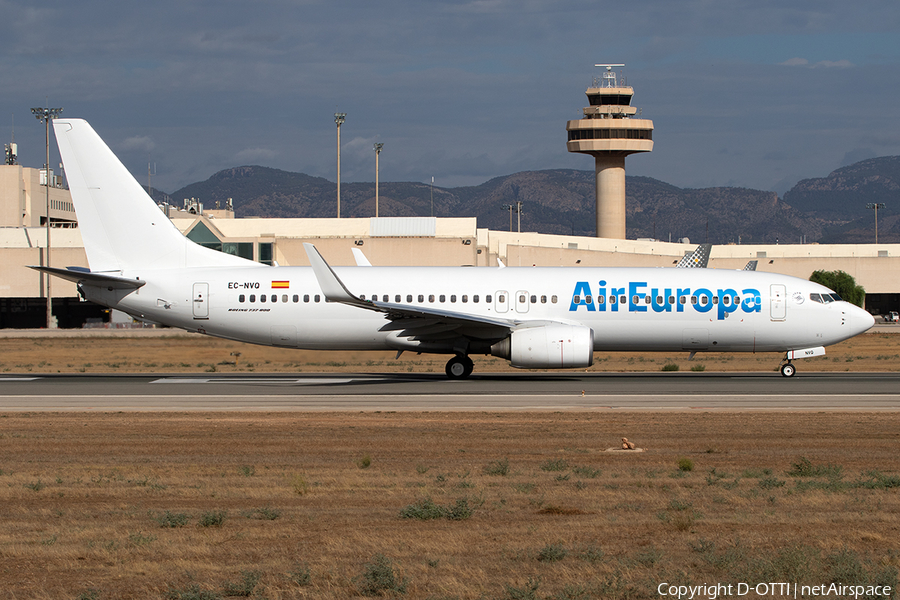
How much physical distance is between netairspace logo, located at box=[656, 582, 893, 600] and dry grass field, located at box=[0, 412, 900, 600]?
167 mm

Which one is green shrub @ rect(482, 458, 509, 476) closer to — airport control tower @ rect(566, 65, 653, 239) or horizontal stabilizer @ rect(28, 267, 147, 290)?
horizontal stabilizer @ rect(28, 267, 147, 290)

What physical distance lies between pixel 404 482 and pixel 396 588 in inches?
211

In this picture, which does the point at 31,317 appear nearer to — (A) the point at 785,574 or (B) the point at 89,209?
(B) the point at 89,209

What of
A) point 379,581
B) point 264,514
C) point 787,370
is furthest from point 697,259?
point 379,581

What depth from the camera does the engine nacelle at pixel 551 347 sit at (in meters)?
28.6

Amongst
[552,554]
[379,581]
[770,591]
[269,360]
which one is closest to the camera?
[770,591]

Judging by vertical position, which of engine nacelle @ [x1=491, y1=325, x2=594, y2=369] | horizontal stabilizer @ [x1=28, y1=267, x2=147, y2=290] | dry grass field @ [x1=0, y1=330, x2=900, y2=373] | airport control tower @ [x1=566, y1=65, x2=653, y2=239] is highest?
airport control tower @ [x1=566, y1=65, x2=653, y2=239]

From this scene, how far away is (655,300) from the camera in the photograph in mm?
30719

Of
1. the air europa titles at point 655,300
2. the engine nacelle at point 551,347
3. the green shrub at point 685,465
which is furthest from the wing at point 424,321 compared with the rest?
the green shrub at point 685,465

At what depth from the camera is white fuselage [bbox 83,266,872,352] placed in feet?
101

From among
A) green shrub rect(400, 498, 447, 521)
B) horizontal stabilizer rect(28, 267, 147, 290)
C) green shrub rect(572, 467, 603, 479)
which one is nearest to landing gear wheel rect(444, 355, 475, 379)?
horizontal stabilizer rect(28, 267, 147, 290)

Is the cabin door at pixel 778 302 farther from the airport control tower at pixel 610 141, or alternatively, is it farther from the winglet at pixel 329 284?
the airport control tower at pixel 610 141

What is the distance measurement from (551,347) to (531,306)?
8.24 ft

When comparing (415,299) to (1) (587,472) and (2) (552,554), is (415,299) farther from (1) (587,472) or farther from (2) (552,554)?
(2) (552,554)
